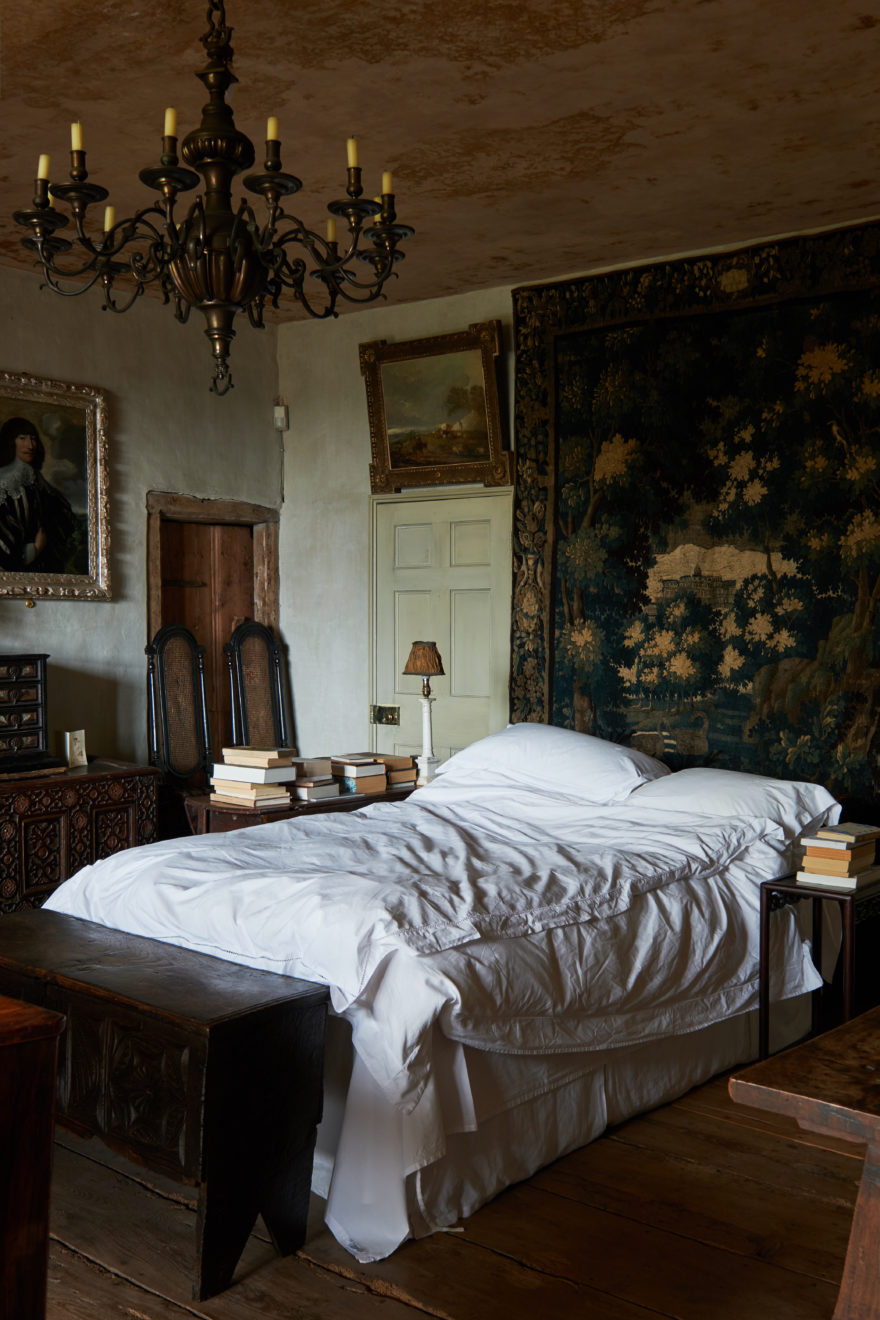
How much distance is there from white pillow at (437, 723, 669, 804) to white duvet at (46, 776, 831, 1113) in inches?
8.4

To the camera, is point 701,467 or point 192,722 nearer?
point 701,467

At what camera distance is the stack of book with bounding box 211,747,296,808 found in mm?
4723

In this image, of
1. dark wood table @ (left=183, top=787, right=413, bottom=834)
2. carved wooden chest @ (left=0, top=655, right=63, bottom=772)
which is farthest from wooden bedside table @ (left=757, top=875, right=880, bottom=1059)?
carved wooden chest @ (left=0, top=655, right=63, bottom=772)

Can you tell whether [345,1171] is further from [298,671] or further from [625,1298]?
[298,671]

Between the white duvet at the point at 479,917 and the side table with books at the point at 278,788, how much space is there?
64 centimetres

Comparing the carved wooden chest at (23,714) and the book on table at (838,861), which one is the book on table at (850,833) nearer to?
the book on table at (838,861)

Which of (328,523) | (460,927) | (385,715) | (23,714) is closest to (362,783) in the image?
(385,715)

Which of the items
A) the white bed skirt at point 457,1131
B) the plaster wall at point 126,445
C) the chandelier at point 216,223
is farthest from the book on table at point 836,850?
the plaster wall at point 126,445

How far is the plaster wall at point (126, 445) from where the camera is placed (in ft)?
18.1

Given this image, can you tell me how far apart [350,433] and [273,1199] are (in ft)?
14.7

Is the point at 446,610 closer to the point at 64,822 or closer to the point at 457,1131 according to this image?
the point at 64,822

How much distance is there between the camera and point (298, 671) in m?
6.59

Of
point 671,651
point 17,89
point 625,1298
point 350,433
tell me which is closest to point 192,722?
point 350,433

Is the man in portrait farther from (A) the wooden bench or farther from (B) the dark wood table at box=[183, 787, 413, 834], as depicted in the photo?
(A) the wooden bench
